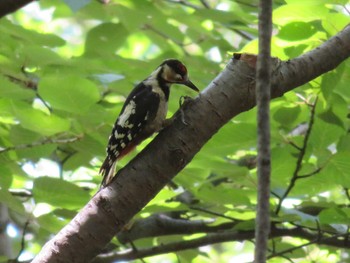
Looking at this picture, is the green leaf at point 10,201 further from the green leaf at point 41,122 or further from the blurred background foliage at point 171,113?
the green leaf at point 41,122

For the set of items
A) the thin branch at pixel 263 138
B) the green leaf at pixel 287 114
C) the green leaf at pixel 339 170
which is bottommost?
the thin branch at pixel 263 138

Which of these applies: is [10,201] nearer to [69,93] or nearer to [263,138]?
[69,93]

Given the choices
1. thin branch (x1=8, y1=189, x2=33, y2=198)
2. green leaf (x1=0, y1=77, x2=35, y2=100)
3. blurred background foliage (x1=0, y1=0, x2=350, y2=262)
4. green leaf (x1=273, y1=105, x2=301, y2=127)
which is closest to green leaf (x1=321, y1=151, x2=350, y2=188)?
blurred background foliage (x1=0, y1=0, x2=350, y2=262)

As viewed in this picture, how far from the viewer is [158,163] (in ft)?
8.30

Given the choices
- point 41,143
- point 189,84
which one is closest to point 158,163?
point 41,143

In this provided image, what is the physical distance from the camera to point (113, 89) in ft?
12.1

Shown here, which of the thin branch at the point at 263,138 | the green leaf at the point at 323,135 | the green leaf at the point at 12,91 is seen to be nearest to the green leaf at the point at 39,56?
the green leaf at the point at 12,91

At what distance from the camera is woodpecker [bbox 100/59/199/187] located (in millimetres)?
3197

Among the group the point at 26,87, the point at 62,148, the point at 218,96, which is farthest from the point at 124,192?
the point at 62,148

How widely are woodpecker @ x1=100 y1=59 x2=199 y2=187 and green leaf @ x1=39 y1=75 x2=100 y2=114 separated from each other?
0.22 m

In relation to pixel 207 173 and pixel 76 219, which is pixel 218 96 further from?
pixel 207 173

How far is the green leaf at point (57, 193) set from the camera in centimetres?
314

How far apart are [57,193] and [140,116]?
51cm

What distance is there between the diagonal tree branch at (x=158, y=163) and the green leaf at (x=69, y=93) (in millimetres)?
568
